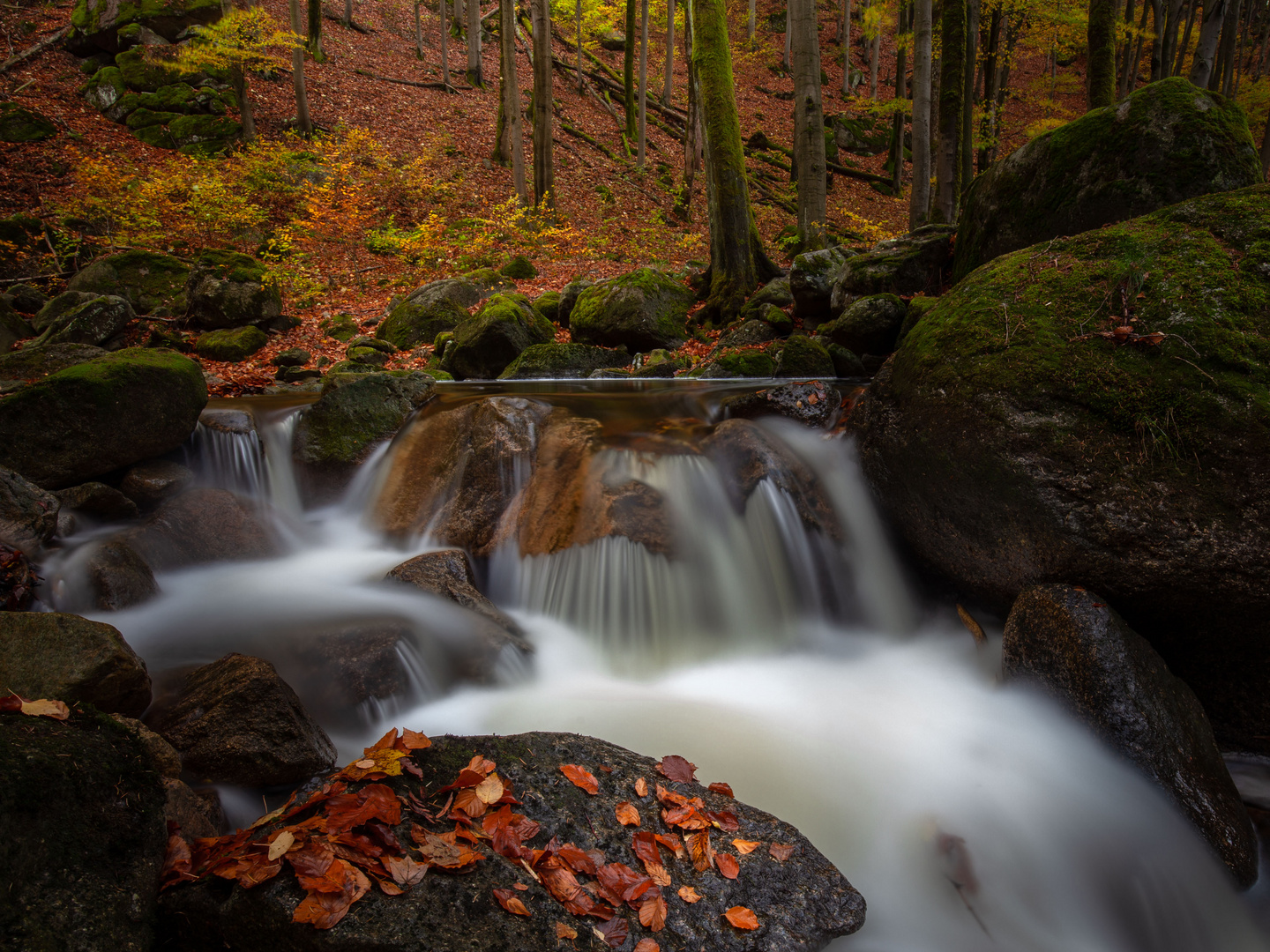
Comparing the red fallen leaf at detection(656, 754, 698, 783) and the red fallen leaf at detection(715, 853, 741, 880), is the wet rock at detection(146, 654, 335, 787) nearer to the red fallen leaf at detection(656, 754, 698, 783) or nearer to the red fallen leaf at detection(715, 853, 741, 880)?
the red fallen leaf at detection(656, 754, 698, 783)

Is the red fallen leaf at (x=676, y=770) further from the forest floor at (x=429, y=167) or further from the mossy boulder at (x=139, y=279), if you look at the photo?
the mossy boulder at (x=139, y=279)

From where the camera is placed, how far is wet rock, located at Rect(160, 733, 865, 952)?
71.1 inches

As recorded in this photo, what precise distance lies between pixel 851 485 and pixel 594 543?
2146 millimetres

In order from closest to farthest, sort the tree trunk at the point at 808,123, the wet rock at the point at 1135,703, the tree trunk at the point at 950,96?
1. the wet rock at the point at 1135,703
2. the tree trunk at the point at 950,96
3. the tree trunk at the point at 808,123

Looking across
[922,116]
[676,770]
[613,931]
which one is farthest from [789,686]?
[922,116]

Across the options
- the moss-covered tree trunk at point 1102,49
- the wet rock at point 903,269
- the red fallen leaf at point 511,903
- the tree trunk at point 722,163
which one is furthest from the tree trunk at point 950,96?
the red fallen leaf at point 511,903

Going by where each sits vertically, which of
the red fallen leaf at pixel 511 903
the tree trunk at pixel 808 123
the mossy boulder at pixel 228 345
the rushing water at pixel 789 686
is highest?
the tree trunk at pixel 808 123

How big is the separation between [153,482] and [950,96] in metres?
12.8

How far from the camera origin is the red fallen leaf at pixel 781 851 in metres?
2.47

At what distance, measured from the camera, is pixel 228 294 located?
1041cm

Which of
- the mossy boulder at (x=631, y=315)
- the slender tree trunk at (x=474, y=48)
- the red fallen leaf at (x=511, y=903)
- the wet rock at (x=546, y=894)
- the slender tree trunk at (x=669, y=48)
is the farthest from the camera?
the slender tree trunk at (x=669, y=48)

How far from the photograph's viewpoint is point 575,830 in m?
2.33

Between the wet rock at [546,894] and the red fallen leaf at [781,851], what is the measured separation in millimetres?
26

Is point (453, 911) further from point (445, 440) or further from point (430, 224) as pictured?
point (430, 224)
